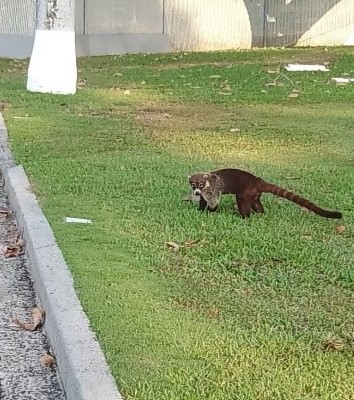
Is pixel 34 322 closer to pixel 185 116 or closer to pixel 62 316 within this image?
pixel 62 316

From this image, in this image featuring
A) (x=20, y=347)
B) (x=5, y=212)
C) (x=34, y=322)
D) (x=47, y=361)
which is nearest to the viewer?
(x=47, y=361)

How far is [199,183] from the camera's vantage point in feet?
19.5

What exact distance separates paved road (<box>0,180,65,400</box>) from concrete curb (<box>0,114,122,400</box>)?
0.06 metres

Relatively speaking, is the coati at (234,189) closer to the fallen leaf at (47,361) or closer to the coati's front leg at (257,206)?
the coati's front leg at (257,206)

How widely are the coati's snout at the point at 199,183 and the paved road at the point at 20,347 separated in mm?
1135

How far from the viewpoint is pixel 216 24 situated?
66.6 feet

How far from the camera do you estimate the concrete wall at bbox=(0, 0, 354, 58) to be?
1877 centimetres

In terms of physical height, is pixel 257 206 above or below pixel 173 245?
above

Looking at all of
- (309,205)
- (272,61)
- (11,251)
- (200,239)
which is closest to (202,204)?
(200,239)

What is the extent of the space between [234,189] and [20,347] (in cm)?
211

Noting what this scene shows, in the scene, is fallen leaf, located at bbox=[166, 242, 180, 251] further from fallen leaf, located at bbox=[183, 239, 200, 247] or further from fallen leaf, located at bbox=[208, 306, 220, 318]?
fallen leaf, located at bbox=[208, 306, 220, 318]

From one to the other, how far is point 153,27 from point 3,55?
3148mm

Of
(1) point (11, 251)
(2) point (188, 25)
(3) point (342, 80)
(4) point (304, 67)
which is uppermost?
(2) point (188, 25)

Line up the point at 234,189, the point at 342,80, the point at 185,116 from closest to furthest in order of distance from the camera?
the point at 234,189, the point at 185,116, the point at 342,80
